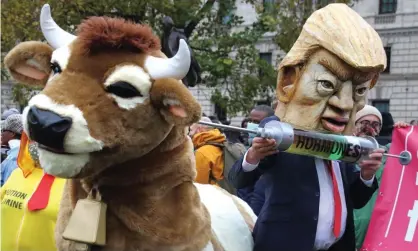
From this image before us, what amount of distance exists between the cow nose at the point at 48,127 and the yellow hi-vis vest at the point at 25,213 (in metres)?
1.54

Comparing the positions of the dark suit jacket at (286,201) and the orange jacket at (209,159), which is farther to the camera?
the orange jacket at (209,159)

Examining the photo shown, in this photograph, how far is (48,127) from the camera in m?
2.17

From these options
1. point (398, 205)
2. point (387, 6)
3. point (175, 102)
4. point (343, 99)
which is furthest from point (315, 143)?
point (387, 6)

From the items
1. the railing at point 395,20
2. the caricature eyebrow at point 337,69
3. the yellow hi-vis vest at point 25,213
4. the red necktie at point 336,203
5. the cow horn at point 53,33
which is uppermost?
the railing at point 395,20

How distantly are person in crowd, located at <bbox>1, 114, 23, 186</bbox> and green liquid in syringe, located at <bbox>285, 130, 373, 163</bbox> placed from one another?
8.96 ft

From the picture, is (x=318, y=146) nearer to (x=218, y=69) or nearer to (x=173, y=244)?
(x=173, y=244)

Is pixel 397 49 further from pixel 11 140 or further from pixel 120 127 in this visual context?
pixel 120 127

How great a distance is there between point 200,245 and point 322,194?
793mm

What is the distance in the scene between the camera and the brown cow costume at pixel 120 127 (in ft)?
7.41

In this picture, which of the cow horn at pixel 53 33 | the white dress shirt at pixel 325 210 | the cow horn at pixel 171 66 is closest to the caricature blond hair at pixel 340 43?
the white dress shirt at pixel 325 210

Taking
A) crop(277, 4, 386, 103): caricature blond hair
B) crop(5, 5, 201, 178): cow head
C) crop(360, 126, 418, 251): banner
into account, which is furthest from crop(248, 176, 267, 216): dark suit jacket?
crop(5, 5, 201, 178): cow head

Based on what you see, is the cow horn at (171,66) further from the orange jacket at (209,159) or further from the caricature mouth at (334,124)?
the orange jacket at (209,159)

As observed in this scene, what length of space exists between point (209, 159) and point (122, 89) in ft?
8.78

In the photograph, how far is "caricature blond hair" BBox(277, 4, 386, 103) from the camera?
286 cm
